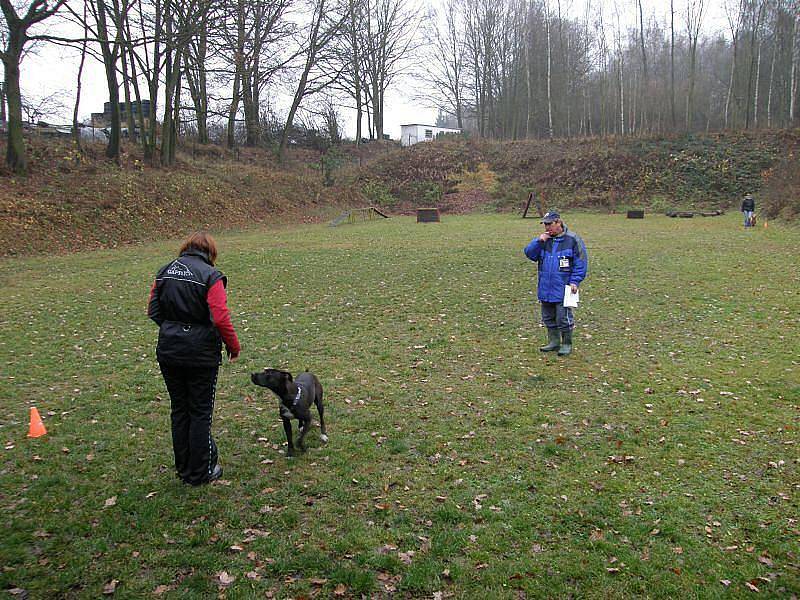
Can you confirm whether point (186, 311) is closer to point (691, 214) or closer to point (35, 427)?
point (35, 427)

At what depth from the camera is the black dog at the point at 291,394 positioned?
5195mm

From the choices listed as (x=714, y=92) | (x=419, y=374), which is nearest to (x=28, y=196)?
(x=419, y=374)

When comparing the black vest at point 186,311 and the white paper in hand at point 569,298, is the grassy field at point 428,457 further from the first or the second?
the black vest at point 186,311

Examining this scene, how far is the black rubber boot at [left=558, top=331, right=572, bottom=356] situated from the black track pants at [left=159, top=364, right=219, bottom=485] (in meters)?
5.44

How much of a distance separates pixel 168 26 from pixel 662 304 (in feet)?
77.3

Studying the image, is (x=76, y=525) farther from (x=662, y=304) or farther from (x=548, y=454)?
(x=662, y=304)

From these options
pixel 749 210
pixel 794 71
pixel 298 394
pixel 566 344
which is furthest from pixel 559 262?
pixel 794 71

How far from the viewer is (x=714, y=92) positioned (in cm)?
5788

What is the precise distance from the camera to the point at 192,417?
4973 mm

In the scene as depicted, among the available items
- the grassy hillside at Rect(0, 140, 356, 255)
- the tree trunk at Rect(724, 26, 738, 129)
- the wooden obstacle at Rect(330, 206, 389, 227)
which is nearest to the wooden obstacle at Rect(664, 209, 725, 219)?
the wooden obstacle at Rect(330, 206, 389, 227)

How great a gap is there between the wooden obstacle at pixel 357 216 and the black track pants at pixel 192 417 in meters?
25.6

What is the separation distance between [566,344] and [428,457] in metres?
4.05

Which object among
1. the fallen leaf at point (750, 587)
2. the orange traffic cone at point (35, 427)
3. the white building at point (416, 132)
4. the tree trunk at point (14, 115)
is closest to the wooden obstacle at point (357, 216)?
the tree trunk at point (14, 115)

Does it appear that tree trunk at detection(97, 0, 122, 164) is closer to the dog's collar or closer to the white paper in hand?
the white paper in hand
